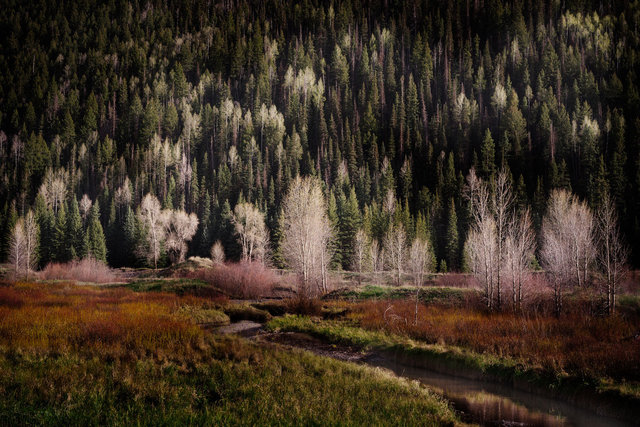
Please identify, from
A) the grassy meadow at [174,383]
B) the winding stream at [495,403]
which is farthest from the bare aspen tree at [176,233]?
the winding stream at [495,403]

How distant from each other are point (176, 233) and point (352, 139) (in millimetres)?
62420

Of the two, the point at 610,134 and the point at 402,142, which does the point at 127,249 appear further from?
the point at 610,134

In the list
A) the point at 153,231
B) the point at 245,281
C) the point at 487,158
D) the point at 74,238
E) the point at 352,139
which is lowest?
the point at 245,281

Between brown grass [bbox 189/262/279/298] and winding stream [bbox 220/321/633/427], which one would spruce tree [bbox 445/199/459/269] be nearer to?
brown grass [bbox 189/262/279/298]

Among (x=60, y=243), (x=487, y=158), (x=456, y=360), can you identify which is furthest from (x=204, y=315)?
(x=487, y=158)

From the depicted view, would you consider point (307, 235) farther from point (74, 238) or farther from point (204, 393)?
point (74, 238)

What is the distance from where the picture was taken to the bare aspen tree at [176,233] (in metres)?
78.1

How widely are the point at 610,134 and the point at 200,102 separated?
14317cm

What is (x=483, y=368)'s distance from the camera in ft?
46.1

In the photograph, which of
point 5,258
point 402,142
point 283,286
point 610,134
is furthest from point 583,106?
point 5,258

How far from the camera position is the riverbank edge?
34.9 ft

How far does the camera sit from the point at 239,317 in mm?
26859

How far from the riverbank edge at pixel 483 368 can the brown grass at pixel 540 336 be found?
619mm

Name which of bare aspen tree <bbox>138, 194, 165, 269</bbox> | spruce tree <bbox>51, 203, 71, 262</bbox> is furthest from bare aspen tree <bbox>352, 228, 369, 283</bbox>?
spruce tree <bbox>51, 203, 71, 262</bbox>
